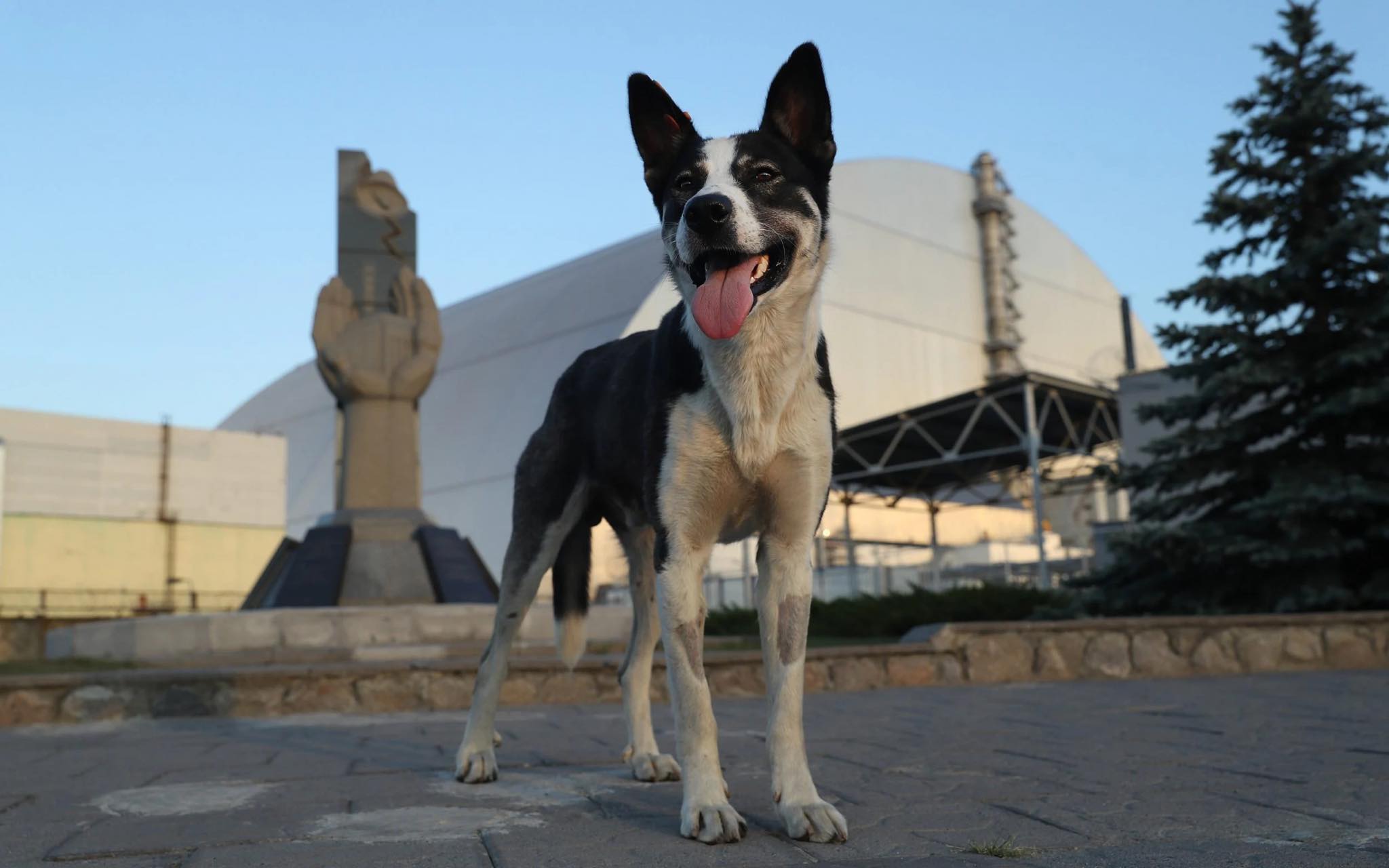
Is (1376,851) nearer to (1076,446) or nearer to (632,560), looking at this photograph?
(632,560)

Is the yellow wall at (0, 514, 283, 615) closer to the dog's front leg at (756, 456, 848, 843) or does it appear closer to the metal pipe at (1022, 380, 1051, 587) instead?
the metal pipe at (1022, 380, 1051, 587)

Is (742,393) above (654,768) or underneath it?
above

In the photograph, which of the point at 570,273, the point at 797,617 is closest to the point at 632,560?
the point at 797,617

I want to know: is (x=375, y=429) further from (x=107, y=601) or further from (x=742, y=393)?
(x=107, y=601)

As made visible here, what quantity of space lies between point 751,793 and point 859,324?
29.9m

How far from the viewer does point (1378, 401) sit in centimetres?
1099

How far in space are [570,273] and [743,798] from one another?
1379 inches

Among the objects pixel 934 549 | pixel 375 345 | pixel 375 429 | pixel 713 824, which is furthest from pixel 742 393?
pixel 934 549

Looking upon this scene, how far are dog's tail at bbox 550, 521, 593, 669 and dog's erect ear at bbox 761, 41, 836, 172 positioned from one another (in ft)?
6.17

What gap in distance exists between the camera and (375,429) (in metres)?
13.4

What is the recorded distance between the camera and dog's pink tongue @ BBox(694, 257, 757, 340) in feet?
10.2

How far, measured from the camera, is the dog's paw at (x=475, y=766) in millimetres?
4074

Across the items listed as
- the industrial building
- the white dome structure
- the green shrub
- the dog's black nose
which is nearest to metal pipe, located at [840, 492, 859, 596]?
the white dome structure

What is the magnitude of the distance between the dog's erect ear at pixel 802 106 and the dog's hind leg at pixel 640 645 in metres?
1.56
